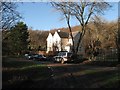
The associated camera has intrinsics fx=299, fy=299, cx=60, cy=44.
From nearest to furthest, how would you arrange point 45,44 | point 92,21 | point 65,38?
1. point 92,21
2. point 65,38
3. point 45,44

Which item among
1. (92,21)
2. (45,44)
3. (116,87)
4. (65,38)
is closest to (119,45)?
(92,21)

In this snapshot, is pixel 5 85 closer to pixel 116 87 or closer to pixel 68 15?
pixel 116 87

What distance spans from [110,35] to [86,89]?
4910cm

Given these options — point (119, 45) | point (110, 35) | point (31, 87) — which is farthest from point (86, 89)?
point (110, 35)

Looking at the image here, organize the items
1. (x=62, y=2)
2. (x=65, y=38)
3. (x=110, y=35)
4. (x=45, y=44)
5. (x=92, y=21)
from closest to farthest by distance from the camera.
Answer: (x=62, y=2) < (x=92, y=21) < (x=110, y=35) < (x=65, y=38) < (x=45, y=44)

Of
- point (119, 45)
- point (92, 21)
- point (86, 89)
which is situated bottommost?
point (86, 89)

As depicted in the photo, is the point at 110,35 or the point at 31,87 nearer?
the point at 31,87

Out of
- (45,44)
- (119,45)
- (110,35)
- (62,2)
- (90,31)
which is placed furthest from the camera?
(45,44)

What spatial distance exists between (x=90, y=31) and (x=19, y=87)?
178ft

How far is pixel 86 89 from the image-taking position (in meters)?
15.2

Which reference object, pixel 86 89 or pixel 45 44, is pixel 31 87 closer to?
pixel 86 89

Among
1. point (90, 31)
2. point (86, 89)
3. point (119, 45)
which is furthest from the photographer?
point (90, 31)

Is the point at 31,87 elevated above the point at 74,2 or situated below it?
below

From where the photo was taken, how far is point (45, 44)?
131000mm
